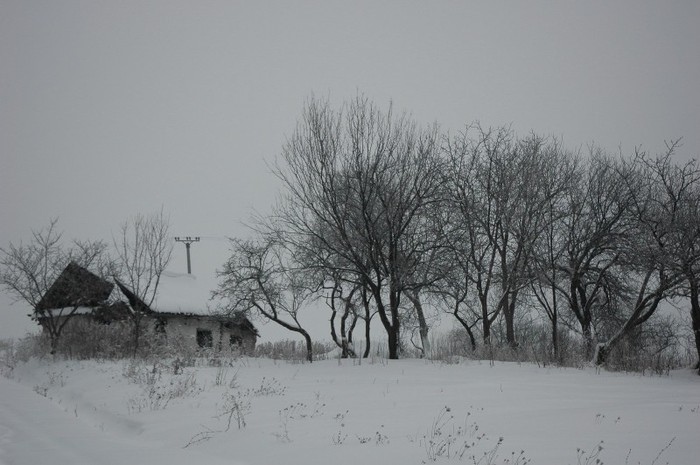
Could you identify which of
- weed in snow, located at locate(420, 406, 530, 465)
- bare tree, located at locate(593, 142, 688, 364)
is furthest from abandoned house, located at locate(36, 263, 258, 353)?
weed in snow, located at locate(420, 406, 530, 465)

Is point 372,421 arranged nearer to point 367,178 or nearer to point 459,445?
point 459,445

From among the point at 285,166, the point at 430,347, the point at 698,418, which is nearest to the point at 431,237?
the point at 430,347

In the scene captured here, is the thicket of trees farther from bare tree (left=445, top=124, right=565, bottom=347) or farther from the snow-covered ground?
Result: the snow-covered ground

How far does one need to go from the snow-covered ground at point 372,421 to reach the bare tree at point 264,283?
807cm

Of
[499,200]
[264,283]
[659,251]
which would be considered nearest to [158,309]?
[264,283]

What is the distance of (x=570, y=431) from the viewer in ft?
19.9

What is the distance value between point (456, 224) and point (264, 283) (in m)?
7.79

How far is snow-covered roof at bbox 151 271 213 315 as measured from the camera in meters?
29.2

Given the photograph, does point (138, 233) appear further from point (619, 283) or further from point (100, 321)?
point (619, 283)

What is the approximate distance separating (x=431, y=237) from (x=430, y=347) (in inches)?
169

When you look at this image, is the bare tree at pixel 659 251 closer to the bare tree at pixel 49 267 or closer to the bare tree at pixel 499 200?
the bare tree at pixel 499 200

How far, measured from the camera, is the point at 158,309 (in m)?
28.6

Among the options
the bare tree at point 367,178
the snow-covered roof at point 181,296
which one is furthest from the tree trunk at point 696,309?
the snow-covered roof at point 181,296

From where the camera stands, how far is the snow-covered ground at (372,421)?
5.29 m
